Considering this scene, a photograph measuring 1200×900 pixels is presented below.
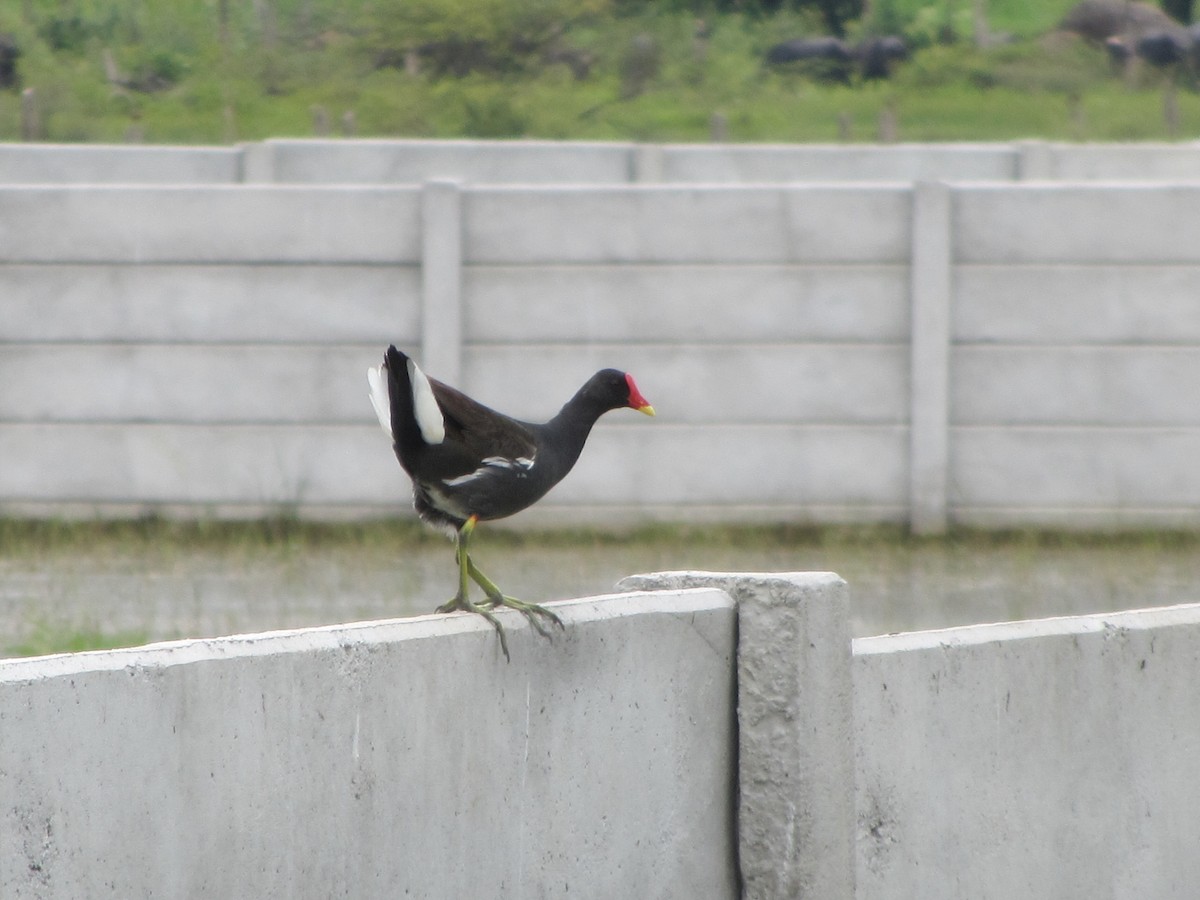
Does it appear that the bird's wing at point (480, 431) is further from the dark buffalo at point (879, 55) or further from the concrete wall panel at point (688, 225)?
the dark buffalo at point (879, 55)

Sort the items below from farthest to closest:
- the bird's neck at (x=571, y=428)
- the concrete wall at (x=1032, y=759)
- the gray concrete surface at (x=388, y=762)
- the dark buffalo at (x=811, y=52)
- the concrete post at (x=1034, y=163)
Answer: the dark buffalo at (x=811, y=52), the concrete post at (x=1034, y=163), the bird's neck at (x=571, y=428), the concrete wall at (x=1032, y=759), the gray concrete surface at (x=388, y=762)

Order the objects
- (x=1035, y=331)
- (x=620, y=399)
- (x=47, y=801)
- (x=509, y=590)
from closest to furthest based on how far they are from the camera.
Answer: (x=47, y=801) < (x=620, y=399) < (x=509, y=590) < (x=1035, y=331)

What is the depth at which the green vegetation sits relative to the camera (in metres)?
36.8

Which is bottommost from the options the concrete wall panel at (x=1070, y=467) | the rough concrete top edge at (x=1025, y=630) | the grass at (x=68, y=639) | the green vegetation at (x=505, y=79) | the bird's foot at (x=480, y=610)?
the grass at (x=68, y=639)

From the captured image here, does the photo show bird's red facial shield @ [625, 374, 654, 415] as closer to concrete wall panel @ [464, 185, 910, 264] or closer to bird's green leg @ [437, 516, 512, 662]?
bird's green leg @ [437, 516, 512, 662]

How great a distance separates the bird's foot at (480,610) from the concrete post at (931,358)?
19.0 feet

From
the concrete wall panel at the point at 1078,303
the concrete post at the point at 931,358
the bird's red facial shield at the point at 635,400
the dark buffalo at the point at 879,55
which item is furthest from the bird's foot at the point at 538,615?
the dark buffalo at the point at 879,55

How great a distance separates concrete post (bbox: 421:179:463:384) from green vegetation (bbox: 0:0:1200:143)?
72.2ft

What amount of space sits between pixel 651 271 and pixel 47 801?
22.9ft

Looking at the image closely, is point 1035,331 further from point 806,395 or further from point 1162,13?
point 1162,13

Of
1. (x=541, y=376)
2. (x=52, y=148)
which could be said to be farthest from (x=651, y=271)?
(x=52, y=148)

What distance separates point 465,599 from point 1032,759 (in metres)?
1.45

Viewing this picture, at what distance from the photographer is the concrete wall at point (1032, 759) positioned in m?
4.18

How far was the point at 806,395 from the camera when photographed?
9.54 metres
